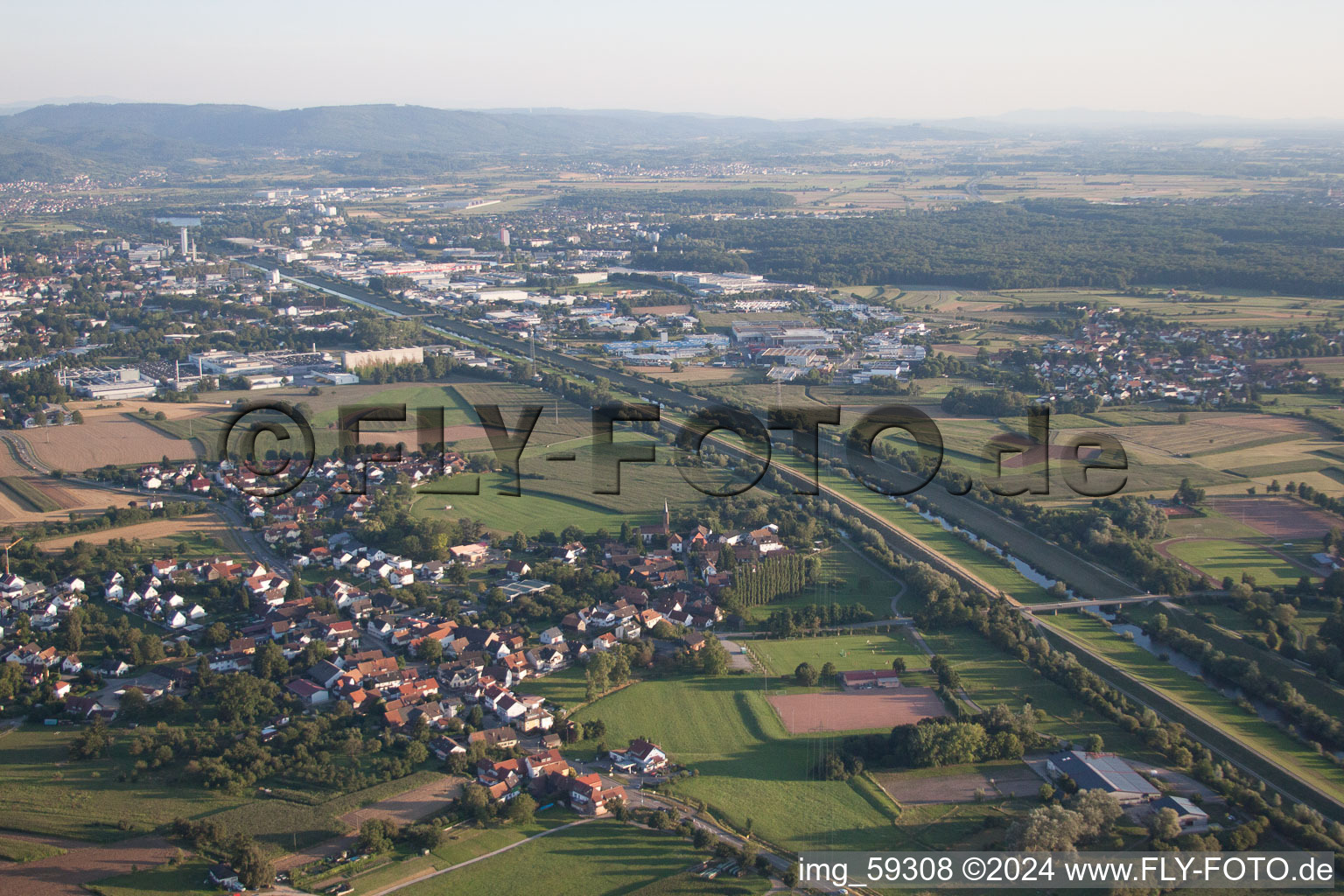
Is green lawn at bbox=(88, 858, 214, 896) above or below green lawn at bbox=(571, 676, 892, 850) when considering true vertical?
below

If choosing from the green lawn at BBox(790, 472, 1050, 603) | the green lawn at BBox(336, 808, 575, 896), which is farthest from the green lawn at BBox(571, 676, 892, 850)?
the green lawn at BBox(790, 472, 1050, 603)

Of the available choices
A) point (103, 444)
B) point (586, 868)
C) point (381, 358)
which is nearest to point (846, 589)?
point (586, 868)

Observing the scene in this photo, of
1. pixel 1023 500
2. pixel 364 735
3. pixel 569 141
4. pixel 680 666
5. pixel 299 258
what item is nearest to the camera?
pixel 364 735

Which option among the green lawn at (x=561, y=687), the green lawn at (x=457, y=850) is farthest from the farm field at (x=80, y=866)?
the green lawn at (x=561, y=687)

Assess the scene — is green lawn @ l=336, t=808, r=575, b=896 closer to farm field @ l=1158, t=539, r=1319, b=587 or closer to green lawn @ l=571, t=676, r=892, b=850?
green lawn @ l=571, t=676, r=892, b=850

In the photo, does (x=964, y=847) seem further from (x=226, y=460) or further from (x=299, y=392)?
(x=299, y=392)

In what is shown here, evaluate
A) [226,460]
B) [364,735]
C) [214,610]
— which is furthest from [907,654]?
[226,460]
